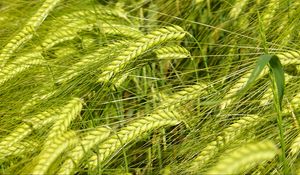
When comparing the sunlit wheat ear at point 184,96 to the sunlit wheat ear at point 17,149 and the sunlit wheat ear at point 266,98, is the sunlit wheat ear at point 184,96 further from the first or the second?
the sunlit wheat ear at point 17,149

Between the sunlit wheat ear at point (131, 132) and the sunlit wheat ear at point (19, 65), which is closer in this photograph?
the sunlit wheat ear at point (131, 132)

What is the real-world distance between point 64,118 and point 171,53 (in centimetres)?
45

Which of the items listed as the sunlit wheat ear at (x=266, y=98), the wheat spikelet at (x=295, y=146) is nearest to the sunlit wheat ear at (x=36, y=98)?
the sunlit wheat ear at (x=266, y=98)

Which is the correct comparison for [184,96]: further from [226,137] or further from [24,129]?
[24,129]

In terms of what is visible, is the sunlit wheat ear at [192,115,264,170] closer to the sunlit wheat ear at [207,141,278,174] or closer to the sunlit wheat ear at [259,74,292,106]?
Result: the sunlit wheat ear at [259,74,292,106]

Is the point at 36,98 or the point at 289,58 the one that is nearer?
the point at 289,58

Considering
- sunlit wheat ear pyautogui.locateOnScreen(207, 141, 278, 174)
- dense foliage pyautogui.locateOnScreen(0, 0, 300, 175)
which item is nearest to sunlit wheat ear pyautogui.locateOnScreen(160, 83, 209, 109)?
dense foliage pyautogui.locateOnScreen(0, 0, 300, 175)

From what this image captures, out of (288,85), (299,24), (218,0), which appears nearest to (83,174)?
(288,85)

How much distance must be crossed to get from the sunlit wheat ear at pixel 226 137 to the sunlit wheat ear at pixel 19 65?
637 millimetres

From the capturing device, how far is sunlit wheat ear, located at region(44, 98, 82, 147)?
5.45 feet

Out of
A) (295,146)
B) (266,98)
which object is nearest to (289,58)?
(266,98)

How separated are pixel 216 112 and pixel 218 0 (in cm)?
82

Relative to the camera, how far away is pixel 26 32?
6.90 feet

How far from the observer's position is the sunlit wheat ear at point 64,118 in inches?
65.4
